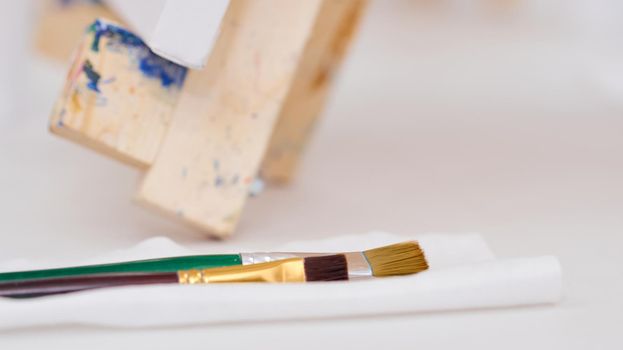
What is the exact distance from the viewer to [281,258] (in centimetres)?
47

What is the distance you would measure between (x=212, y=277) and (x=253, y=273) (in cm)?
2

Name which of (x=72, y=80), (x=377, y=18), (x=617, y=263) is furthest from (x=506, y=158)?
(x=377, y=18)

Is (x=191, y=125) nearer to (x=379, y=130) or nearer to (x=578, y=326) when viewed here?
(x=578, y=326)

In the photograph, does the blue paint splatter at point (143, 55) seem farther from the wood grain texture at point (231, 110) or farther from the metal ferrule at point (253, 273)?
the metal ferrule at point (253, 273)

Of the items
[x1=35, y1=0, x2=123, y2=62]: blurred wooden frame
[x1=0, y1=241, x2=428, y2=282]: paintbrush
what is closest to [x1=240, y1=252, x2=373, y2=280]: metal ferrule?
[x1=0, y1=241, x2=428, y2=282]: paintbrush

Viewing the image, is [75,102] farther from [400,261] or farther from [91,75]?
[400,261]

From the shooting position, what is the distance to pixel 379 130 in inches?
36.4

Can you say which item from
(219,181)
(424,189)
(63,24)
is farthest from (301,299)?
(63,24)

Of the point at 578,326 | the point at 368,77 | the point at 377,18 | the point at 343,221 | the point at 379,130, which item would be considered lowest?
the point at 578,326

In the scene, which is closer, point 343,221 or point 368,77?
point 343,221

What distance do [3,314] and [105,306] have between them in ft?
0.14

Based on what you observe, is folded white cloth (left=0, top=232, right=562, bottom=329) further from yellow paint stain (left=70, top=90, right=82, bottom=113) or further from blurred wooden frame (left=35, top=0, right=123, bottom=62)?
blurred wooden frame (left=35, top=0, right=123, bottom=62)

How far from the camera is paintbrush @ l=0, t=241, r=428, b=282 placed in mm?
445

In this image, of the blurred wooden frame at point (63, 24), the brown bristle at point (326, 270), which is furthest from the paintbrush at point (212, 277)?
the blurred wooden frame at point (63, 24)
